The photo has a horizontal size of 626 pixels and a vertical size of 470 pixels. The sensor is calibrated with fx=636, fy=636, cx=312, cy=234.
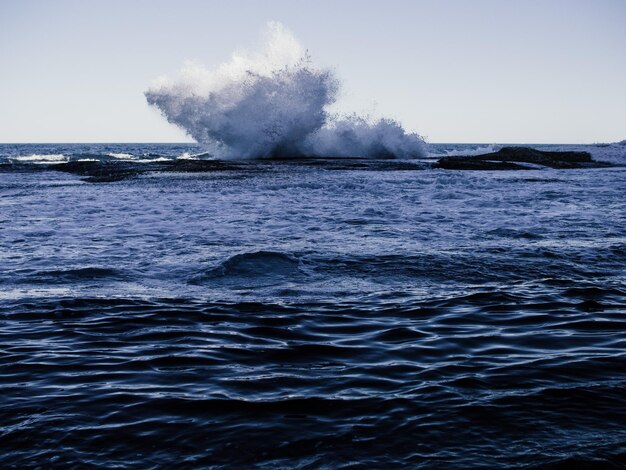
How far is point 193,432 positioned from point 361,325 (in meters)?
2.88

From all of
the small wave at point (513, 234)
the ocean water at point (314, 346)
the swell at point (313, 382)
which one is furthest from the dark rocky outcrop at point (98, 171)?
the swell at point (313, 382)

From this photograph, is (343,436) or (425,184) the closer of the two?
(343,436)

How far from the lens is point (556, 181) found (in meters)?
28.7

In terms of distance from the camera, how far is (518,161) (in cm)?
4369

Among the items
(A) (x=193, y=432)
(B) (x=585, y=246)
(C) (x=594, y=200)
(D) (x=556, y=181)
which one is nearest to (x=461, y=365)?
(A) (x=193, y=432)

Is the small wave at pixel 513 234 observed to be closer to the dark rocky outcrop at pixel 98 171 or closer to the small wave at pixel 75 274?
the small wave at pixel 75 274

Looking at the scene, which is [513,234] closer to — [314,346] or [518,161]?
[314,346]

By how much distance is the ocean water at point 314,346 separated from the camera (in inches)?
157

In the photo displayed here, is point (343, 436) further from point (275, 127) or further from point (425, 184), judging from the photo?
point (275, 127)

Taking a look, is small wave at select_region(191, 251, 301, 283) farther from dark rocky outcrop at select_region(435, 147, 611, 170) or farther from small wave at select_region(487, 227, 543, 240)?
Result: dark rocky outcrop at select_region(435, 147, 611, 170)

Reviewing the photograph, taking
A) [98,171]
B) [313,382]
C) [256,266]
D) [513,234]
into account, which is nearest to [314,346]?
[313,382]

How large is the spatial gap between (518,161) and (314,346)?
133 ft

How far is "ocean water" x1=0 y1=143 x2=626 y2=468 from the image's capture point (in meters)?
3.98

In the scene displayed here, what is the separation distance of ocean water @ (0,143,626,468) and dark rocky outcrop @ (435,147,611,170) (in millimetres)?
24565
